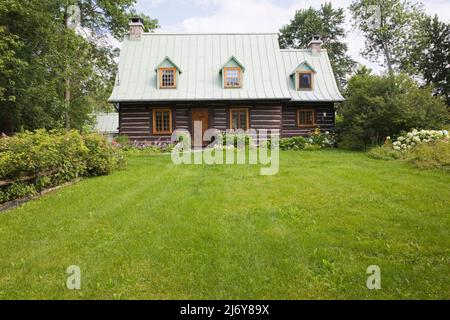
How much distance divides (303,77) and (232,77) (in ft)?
15.8

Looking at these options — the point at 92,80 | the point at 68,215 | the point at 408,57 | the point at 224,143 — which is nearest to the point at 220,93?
the point at 224,143

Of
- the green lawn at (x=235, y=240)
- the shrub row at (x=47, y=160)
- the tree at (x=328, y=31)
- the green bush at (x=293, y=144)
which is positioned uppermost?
the tree at (x=328, y=31)

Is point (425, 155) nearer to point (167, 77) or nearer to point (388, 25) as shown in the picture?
point (167, 77)

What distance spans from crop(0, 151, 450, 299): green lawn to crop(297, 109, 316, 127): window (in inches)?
500

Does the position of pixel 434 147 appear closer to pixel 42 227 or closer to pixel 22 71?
pixel 42 227

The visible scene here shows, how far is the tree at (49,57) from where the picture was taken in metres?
17.1

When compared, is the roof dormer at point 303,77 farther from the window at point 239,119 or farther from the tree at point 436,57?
the tree at point 436,57

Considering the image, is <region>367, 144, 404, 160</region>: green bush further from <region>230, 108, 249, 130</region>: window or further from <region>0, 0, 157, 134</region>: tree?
<region>0, 0, 157, 134</region>: tree

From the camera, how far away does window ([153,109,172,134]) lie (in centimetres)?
1977

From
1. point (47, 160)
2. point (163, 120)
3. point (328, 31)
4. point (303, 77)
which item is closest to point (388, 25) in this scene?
point (328, 31)

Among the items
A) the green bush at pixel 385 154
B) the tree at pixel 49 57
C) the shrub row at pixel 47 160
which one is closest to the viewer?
the shrub row at pixel 47 160

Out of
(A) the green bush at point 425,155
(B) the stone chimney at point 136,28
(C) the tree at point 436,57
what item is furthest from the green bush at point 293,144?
(C) the tree at point 436,57

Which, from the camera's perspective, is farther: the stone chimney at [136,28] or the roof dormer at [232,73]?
the stone chimney at [136,28]

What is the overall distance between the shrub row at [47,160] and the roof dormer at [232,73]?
1006 centimetres
